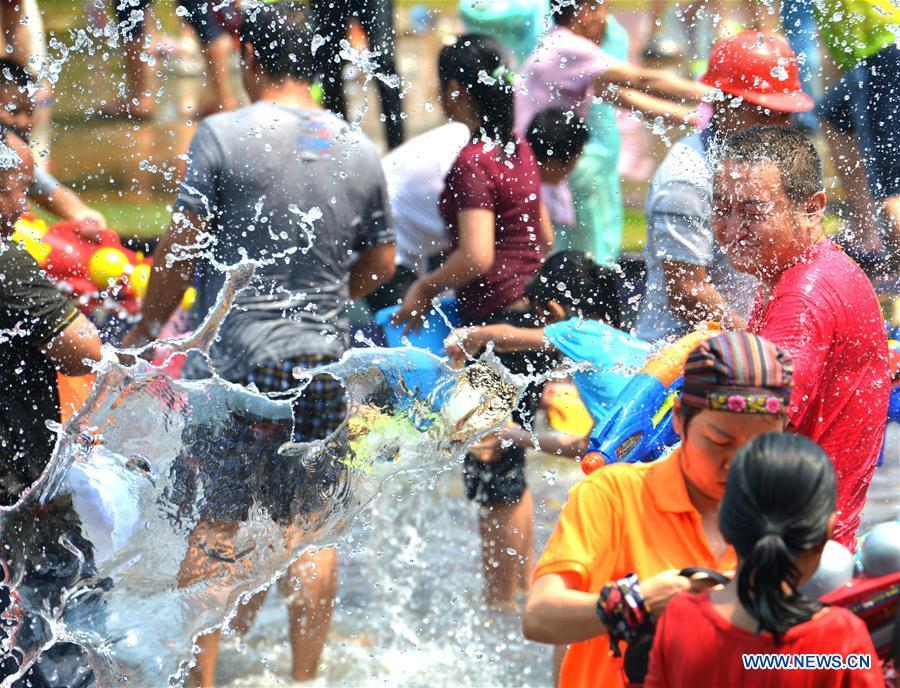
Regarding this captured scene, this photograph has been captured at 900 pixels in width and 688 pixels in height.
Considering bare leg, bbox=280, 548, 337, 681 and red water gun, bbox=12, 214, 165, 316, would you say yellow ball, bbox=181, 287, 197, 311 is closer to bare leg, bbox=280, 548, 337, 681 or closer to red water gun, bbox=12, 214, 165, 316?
red water gun, bbox=12, 214, 165, 316

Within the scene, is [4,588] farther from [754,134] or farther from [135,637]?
[754,134]

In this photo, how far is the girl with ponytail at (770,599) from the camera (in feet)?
6.31

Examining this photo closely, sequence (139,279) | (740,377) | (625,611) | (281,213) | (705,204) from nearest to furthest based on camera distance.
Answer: (625,611) < (740,377) < (705,204) < (281,213) < (139,279)

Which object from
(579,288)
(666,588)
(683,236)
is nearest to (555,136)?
(579,288)

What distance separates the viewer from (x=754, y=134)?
9.68 ft

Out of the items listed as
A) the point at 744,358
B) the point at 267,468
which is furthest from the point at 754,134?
the point at 267,468

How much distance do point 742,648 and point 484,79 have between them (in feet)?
10.4

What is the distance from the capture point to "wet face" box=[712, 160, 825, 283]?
2.85 metres

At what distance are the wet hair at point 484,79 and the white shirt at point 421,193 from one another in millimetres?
206

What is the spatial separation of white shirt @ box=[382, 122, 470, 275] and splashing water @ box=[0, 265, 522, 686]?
79 centimetres

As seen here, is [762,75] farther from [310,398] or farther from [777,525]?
→ [777,525]

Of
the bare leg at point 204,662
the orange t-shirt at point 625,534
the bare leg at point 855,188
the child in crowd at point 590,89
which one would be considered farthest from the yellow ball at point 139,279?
the orange t-shirt at point 625,534

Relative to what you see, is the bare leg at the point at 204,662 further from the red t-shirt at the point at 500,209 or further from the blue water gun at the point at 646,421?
the blue water gun at the point at 646,421

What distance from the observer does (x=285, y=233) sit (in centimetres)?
434
